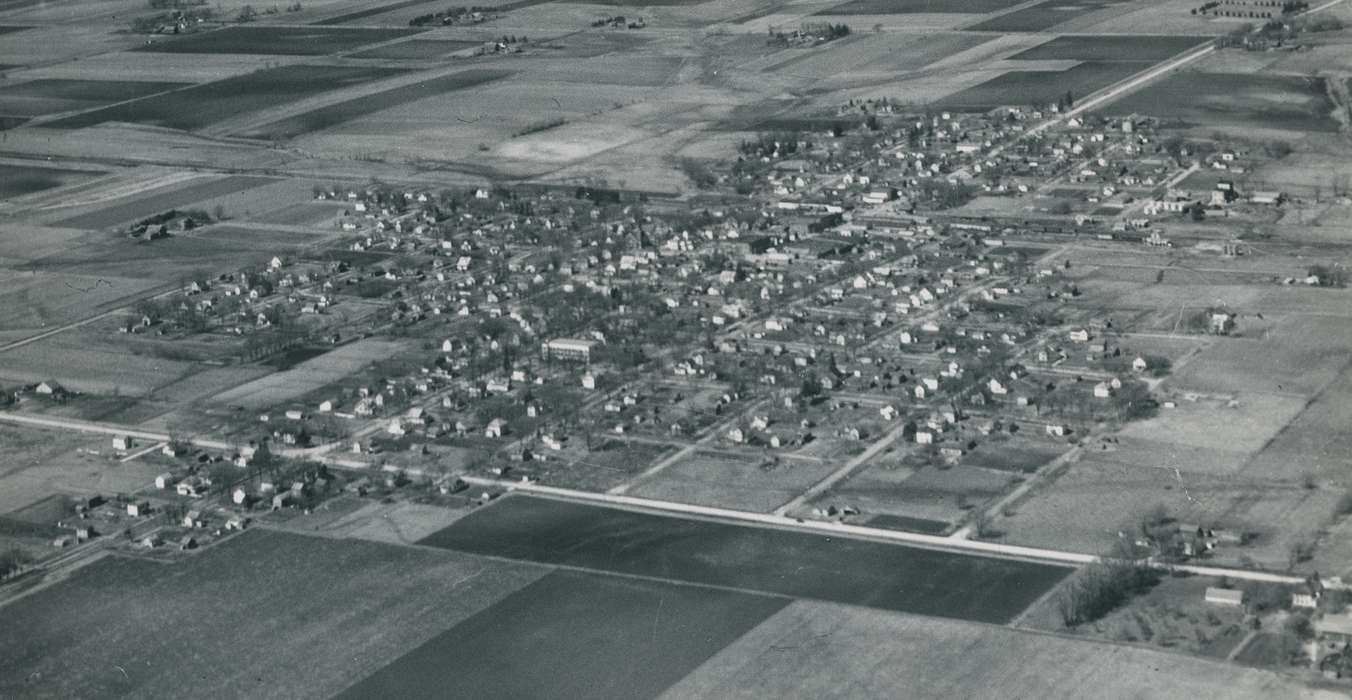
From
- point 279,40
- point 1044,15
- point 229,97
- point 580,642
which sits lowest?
point 580,642

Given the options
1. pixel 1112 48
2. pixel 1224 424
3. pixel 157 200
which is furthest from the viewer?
pixel 1112 48

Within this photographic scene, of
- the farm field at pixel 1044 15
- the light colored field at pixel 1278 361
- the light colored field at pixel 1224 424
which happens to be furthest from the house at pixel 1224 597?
the farm field at pixel 1044 15

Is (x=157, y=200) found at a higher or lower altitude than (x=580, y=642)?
higher

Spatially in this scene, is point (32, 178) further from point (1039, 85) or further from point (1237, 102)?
point (1237, 102)

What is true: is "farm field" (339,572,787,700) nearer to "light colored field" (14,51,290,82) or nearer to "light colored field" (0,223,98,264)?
"light colored field" (0,223,98,264)

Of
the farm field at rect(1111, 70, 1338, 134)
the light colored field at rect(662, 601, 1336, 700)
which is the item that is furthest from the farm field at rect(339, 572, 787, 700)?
the farm field at rect(1111, 70, 1338, 134)

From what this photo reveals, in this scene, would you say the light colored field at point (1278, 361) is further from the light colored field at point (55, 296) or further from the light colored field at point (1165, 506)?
the light colored field at point (55, 296)

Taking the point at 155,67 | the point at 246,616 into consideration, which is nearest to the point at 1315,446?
the point at 246,616
